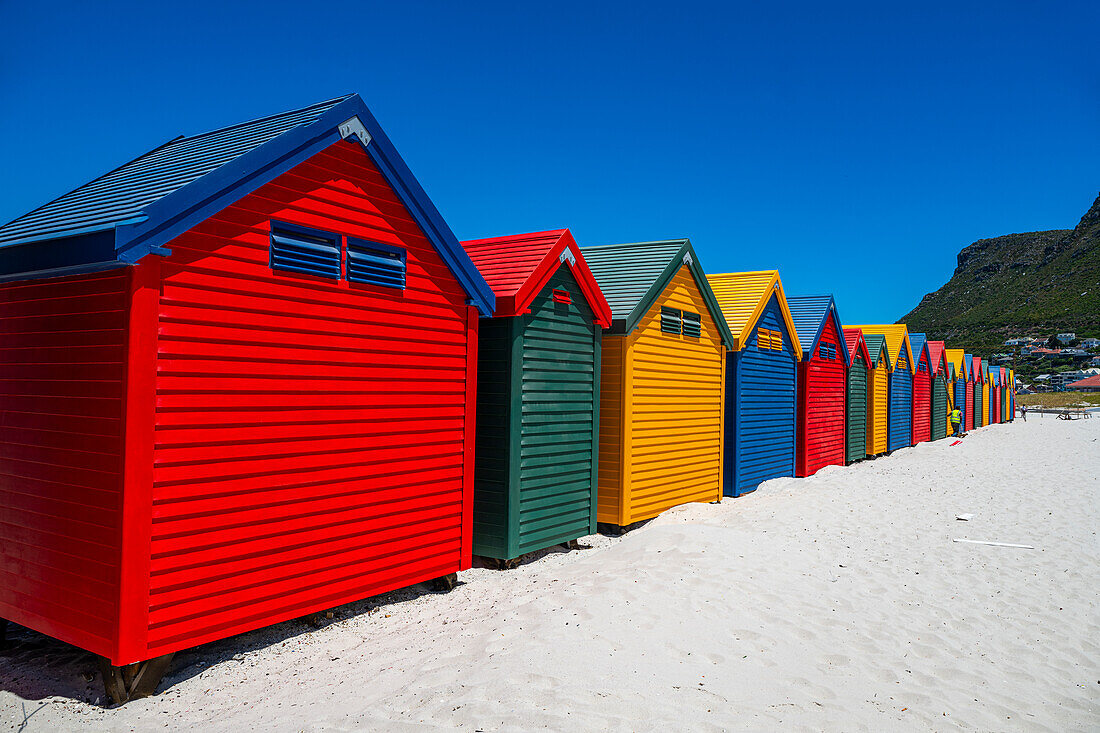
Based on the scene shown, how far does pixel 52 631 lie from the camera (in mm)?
5281

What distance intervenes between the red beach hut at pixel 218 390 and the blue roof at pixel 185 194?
2 cm

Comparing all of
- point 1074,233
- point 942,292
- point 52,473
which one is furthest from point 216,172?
point 942,292

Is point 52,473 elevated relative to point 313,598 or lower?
elevated

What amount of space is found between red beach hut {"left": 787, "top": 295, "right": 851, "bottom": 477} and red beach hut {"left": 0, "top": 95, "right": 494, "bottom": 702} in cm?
1278

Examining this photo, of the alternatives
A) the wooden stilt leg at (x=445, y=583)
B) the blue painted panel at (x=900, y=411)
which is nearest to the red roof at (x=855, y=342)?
the blue painted panel at (x=900, y=411)

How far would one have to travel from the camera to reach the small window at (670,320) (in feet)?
37.8

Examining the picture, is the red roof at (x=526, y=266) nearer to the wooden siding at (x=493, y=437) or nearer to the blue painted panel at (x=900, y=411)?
the wooden siding at (x=493, y=437)

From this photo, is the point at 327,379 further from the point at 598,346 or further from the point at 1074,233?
the point at 1074,233

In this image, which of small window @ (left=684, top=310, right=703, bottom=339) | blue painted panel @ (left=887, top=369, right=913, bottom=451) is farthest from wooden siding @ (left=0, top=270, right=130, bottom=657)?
blue painted panel @ (left=887, top=369, right=913, bottom=451)

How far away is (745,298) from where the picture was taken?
15.3 metres

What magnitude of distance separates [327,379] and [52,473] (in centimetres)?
210

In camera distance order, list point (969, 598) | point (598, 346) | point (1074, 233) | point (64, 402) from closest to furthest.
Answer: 1. point (64, 402)
2. point (969, 598)
3. point (598, 346)
4. point (1074, 233)

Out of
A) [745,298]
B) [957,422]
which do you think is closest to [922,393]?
[957,422]

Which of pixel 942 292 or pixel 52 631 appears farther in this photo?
pixel 942 292
